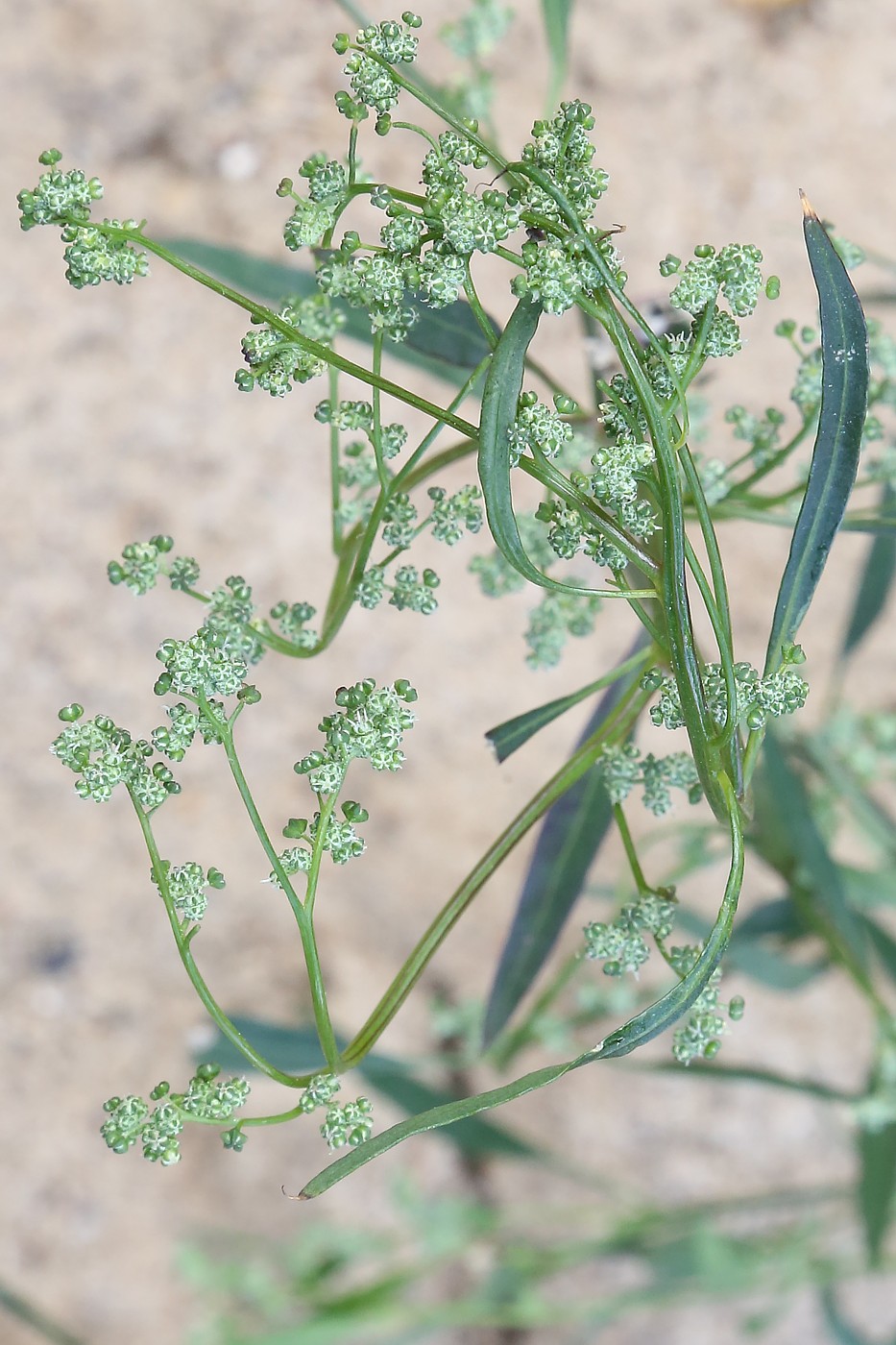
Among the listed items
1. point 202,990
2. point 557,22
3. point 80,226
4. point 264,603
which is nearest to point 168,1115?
point 202,990

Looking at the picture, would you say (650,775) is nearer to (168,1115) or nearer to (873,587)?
(168,1115)

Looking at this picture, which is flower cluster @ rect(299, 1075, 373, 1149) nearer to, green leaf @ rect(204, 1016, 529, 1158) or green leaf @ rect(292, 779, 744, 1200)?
green leaf @ rect(292, 779, 744, 1200)

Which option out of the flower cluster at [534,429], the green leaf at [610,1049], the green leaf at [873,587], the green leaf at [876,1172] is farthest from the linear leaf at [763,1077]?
the flower cluster at [534,429]

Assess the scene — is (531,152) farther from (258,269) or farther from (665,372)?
(258,269)

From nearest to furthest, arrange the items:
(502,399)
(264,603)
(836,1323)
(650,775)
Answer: (502,399)
(650,775)
(836,1323)
(264,603)

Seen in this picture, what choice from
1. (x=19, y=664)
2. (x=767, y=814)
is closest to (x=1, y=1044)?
(x=19, y=664)

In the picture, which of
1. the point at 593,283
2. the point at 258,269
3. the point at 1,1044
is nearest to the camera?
the point at 593,283

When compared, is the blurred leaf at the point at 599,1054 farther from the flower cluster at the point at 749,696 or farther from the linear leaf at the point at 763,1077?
the linear leaf at the point at 763,1077
